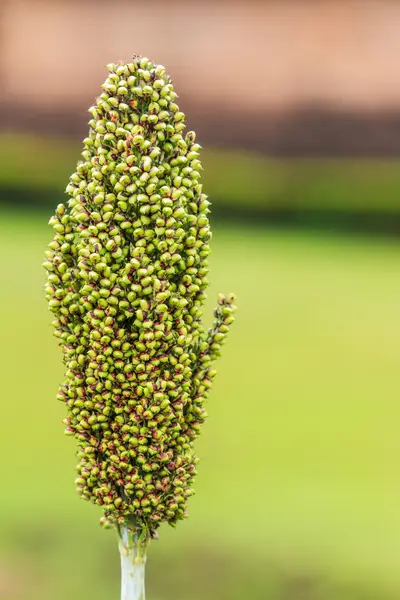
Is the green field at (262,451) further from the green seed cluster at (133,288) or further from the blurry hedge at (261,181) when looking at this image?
the green seed cluster at (133,288)

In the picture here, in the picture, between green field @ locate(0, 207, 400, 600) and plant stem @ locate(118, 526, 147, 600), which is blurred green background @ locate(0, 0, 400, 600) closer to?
green field @ locate(0, 207, 400, 600)

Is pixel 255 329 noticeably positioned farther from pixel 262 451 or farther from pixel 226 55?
pixel 226 55

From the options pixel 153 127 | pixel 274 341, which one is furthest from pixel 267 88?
pixel 153 127

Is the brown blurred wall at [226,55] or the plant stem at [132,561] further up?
the brown blurred wall at [226,55]

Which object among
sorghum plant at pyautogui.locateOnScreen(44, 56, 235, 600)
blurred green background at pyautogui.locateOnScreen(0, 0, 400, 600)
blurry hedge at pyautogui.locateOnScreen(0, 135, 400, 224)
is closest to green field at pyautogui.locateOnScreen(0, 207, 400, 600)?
blurred green background at pyautogui.locateOnScreen(0, 0, 400, 600)

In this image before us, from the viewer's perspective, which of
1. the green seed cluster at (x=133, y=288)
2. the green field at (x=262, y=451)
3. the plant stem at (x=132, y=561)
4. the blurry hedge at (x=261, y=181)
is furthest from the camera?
the blurry hedge at (x=261, y=181)

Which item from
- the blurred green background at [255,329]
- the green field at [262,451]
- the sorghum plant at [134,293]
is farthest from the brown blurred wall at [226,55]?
the sorghum plant at [134,293]

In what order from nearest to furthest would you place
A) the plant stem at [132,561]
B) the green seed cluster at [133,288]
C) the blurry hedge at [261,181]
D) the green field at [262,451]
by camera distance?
1. the green seed cluster at [133,288]
2. the plant stem at [132,561]
3. the green field at [262,451]
4. the blurry hedge at [261,181]

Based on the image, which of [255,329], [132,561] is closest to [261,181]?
[255,329]
